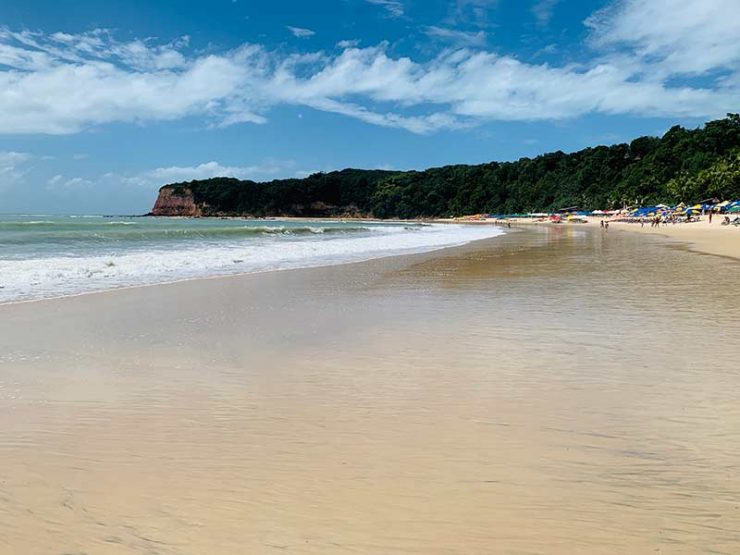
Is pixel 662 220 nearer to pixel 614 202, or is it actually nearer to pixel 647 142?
pixel 614 202

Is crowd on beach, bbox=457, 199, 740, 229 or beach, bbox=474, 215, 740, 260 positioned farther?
crowd on beach, bbox=457, 199, 740, 229

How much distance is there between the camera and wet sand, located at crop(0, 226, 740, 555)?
276 centimetres

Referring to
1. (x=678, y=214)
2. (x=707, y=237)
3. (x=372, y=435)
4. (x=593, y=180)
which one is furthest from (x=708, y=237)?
(x=593, y=180)

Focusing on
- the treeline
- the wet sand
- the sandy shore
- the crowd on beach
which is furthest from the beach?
the treeline

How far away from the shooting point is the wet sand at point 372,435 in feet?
9.04

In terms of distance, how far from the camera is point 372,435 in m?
3.91

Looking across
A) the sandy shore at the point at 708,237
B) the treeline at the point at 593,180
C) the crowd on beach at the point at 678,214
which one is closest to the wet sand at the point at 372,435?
the sandy shore at the point at 708,237

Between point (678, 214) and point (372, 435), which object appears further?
point (678, 214)

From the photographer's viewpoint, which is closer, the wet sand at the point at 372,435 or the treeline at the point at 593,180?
the wet sand at the point at 372,435

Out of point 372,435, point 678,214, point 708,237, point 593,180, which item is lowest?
point 372,435

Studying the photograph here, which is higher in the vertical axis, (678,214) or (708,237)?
(678,214)

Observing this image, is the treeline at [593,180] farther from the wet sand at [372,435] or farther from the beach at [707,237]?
the wet sand at [372,435]

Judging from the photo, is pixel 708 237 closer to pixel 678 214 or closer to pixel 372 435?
pixel 372 435

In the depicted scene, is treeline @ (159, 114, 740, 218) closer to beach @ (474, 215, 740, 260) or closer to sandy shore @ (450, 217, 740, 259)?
beach @ (474, 215, 740, 260)
